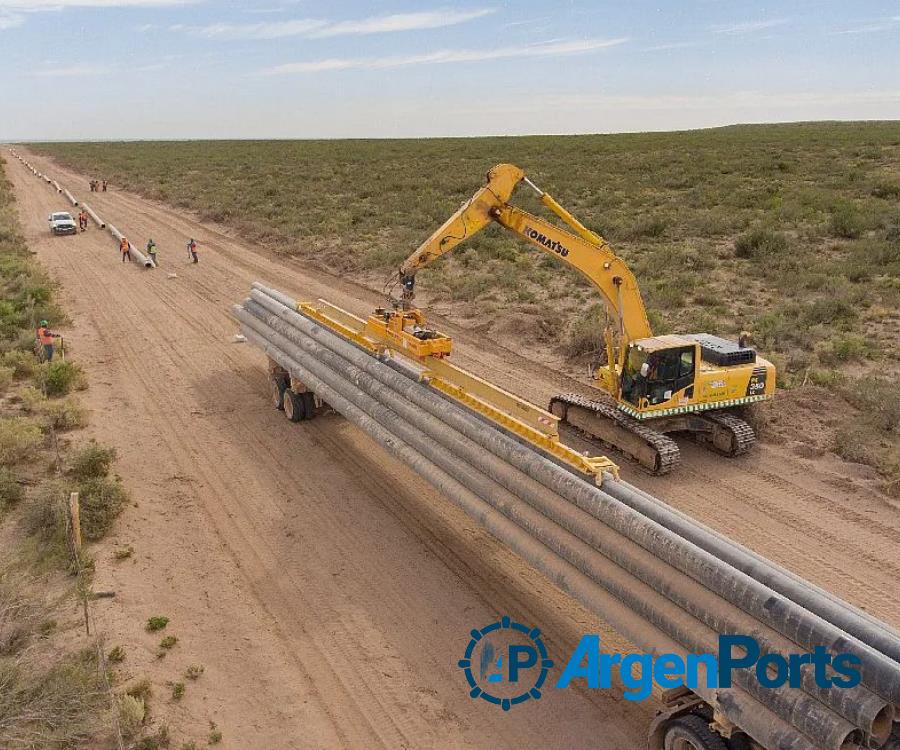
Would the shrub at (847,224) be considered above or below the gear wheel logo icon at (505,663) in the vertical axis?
above

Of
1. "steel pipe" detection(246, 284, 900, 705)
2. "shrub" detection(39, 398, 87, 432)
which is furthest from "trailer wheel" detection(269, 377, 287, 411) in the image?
"steel pipe" detection(246, 284, 900, 705)

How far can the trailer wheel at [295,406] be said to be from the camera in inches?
595

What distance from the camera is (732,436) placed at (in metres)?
13.5

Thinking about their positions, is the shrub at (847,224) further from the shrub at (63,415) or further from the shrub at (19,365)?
the shrub at (19,365)

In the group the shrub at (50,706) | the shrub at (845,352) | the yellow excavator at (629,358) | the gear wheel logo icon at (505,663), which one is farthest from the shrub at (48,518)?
the shrub at (845,352)

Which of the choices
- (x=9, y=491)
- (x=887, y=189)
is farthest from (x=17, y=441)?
(x=887, y=189)

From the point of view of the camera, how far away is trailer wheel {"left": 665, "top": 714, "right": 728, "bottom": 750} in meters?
6.34

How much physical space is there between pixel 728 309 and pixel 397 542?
14.9 m

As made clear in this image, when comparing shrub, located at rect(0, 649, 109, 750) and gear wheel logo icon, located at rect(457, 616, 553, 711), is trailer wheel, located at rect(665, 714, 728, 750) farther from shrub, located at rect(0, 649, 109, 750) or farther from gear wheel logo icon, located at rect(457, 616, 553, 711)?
shrub, located at rect(0, 649, 109, 750)

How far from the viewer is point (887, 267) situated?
79.3 feet

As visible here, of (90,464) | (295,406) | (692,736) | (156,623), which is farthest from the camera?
(295,406)

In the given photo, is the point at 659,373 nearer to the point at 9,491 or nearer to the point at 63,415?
the point at 9,491

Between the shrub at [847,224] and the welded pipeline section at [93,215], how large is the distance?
3758 centimetres

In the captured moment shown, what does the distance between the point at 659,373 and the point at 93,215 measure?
4207cm
